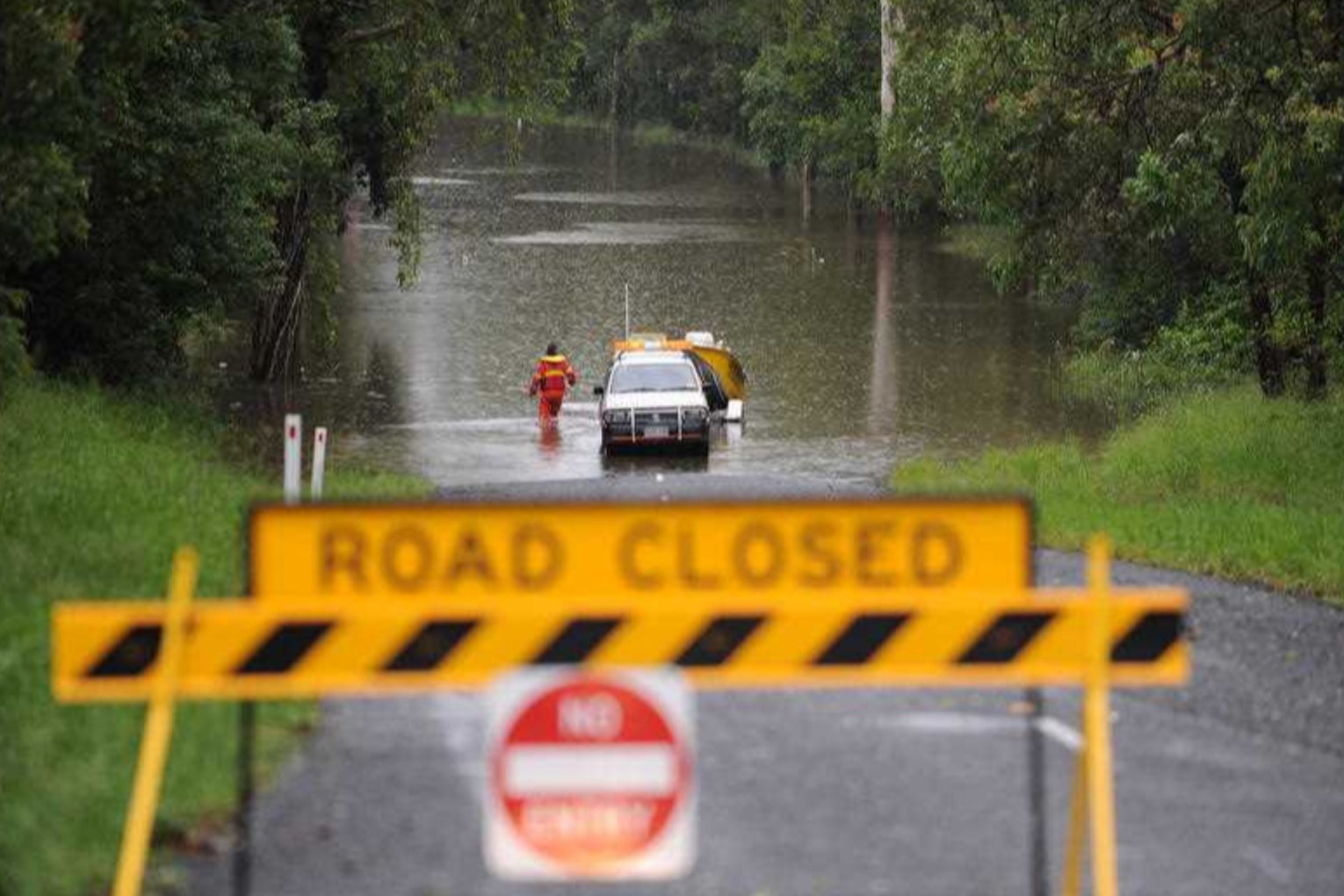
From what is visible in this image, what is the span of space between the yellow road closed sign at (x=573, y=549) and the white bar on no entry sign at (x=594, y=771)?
1.68 feet

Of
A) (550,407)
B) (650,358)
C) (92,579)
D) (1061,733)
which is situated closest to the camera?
(1061,733)

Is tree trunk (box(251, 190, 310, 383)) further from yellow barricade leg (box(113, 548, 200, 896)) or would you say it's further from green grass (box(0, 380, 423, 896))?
yellow barricade leg (box(113, 548, 200, 896))

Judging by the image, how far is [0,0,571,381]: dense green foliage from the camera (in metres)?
17.8

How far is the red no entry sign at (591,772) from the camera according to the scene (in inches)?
271

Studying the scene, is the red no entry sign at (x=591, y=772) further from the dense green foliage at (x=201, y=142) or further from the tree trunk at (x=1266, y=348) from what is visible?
the tree trunk at (x=1266, y=348)

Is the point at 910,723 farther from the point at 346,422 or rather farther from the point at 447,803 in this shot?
the point at 346,422

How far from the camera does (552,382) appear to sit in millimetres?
39906

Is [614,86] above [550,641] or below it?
above

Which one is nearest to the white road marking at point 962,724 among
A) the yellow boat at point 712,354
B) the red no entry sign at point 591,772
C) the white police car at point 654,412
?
the red no entry sign at point 591,772

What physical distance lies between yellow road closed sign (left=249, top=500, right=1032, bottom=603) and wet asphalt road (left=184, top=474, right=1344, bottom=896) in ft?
7.60

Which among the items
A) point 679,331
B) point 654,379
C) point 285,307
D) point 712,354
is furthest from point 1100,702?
point 679,331

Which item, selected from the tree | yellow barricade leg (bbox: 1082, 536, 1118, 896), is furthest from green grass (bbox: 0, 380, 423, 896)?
yellow barricade leg (bbox: 1082, 536, 1118, 896)

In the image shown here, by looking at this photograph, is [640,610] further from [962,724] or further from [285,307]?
[285,307]

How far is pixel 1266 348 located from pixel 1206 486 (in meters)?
9.40
